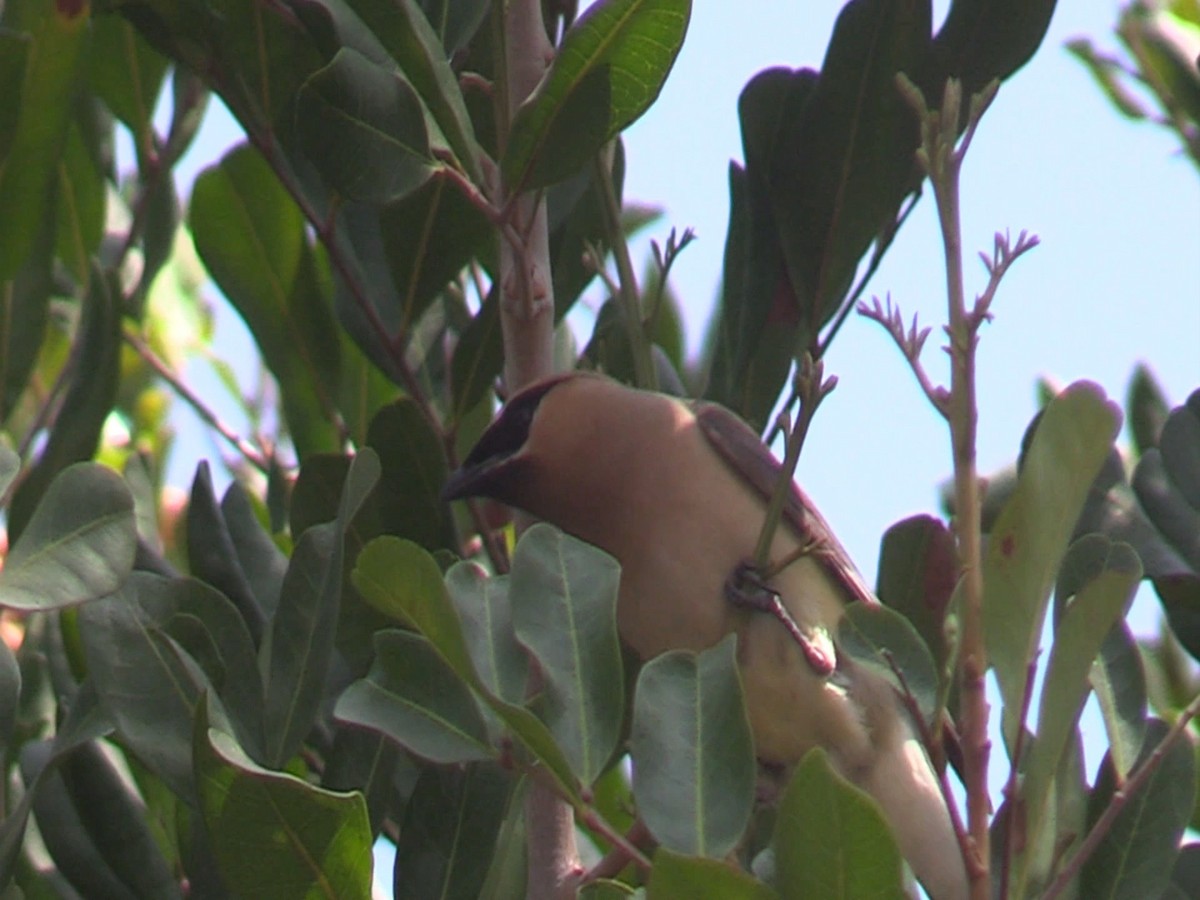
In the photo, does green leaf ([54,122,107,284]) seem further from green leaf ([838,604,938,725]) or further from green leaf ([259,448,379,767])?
green leaf ([838,604,938,725])

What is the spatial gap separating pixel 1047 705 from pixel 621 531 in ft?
4.68

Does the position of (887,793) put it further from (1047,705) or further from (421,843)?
(1047,705)

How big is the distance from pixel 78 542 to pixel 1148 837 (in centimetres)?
117

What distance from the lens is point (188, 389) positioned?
11.9ft

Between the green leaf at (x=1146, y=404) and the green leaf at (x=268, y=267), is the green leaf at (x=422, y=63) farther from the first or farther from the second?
the green leaf at (x=1146, y=404)

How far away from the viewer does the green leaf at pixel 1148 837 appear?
2.05 m

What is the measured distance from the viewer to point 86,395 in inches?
104

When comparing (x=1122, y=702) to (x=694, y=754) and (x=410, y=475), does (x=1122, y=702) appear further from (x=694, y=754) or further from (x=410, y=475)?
(x=410, y=475)

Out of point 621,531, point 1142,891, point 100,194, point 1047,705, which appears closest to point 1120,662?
point 1142,891

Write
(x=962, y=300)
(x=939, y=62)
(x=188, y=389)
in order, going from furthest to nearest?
(x=188, y=389)
(x=939, y=62)
(x=962, y=300)

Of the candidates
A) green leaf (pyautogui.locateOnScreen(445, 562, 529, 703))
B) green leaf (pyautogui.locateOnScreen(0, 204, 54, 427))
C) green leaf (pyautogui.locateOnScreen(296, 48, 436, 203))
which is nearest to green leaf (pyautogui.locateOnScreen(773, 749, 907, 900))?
green leaf (pyautogui.locateOnScreen(445, 562, 529, 703))

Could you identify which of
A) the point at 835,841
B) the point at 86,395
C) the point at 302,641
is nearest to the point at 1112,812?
the point at 835,841

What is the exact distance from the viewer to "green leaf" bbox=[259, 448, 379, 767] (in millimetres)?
2139

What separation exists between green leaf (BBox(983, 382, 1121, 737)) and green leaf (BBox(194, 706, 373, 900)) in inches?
23.9
